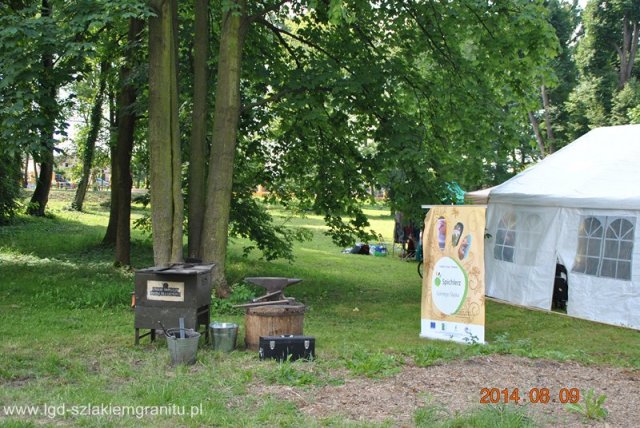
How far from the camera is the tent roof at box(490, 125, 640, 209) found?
12075mm

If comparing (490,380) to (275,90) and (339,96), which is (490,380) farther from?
(275,90)

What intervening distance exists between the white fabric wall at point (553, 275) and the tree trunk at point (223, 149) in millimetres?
6310

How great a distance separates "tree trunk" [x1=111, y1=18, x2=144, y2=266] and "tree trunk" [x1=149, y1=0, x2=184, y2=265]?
3.95 metres

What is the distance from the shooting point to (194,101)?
40.4 ft

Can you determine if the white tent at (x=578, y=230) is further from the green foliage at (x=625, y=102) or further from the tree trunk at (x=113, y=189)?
the green foliage at (x=625, y=102)

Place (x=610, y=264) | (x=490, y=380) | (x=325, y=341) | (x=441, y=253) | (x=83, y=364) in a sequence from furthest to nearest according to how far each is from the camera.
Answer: (x=610, y=264) < (x=441, y=253) < (x=325, y=341) < (x=83, y=364) < (x=490, y=380)

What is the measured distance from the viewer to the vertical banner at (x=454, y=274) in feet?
30.3

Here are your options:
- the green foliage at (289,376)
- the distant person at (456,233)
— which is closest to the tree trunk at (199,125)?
the distant person at (456,233)

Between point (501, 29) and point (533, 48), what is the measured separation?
756 mm

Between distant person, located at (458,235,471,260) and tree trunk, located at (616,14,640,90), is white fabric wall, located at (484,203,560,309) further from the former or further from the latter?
tree trunk, located at (616,14,640,90)

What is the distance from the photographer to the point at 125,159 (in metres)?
16.1

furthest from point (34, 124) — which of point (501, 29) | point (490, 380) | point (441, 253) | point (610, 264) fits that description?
point (610, 264)

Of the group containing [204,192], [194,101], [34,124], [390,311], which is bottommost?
[390,311]
